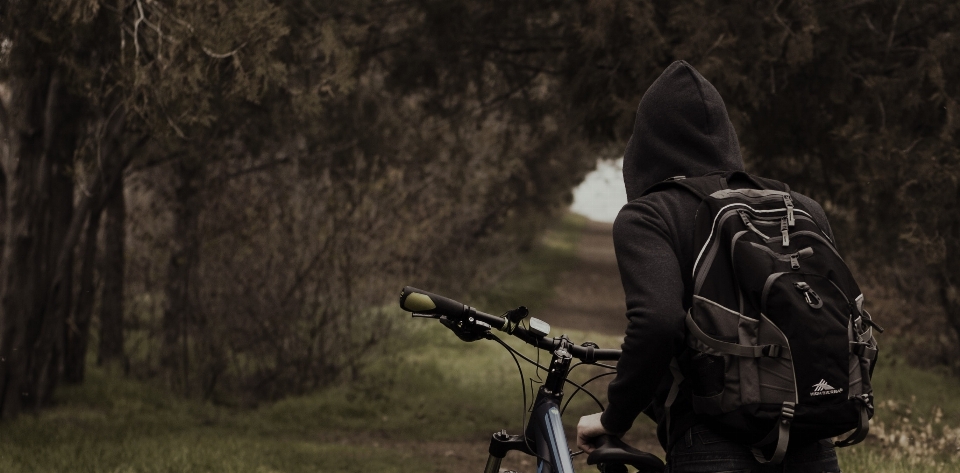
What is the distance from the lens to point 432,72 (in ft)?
36.3

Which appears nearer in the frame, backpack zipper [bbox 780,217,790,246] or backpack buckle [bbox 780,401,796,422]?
backpack buckle [bbox 780,401,796,422]

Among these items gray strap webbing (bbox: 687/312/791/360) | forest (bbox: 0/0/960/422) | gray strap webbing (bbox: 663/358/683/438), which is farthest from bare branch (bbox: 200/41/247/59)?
gray strap webbing (bbox: 687/312/791/360)

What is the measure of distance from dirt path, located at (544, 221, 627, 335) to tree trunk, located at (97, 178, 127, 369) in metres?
8.16

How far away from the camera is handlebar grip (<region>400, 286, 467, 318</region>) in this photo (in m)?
2.80

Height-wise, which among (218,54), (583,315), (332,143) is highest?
(332,143)

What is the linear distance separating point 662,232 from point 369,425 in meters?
9.27

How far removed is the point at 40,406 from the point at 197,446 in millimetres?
3100

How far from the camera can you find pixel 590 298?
2705cm

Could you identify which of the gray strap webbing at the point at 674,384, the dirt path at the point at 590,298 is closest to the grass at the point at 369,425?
the gray strap webbing at the point at 674,384

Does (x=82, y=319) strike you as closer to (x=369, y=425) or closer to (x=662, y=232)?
(x=369, y=425)

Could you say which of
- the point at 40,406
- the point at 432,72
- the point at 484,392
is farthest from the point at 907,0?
the point at 40,406

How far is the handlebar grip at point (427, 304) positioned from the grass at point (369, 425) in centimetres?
465

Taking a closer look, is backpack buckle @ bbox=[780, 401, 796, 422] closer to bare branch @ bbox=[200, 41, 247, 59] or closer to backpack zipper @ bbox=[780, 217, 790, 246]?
backpack zipper @ bbox=[780, 217, 790, 246]

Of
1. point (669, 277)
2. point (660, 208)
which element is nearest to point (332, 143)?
point (660, 208)
